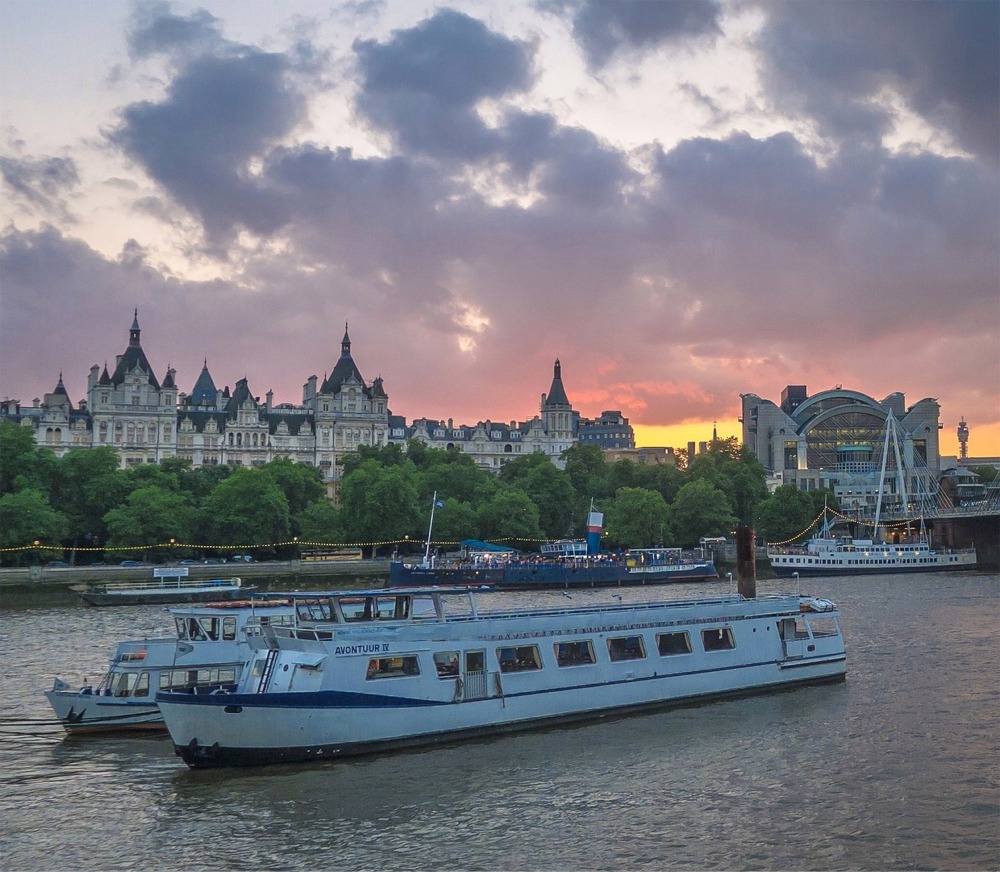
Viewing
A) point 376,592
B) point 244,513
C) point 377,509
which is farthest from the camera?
point 377,509

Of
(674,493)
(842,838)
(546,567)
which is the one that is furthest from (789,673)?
(674,493)

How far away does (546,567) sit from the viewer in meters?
92.1

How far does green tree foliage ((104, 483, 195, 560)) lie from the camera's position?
9856 centimetres

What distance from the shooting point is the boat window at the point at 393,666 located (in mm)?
28234

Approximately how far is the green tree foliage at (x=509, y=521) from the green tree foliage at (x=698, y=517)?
723 inches

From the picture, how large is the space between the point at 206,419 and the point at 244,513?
210 feet

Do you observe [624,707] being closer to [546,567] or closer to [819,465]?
[546,567]

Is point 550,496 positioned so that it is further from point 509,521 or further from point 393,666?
point 393,666

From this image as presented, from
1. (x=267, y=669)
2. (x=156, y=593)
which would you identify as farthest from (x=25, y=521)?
(x=267, y=669)

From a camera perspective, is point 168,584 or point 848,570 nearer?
point 168,584

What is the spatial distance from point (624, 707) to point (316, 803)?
11.5 m

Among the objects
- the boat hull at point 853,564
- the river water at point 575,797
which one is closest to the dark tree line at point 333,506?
the boat hull at point 853,564

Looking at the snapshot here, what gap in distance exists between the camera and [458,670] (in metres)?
29.8

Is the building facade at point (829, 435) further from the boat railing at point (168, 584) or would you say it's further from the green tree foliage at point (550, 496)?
the boat railing at point (168, 584)
